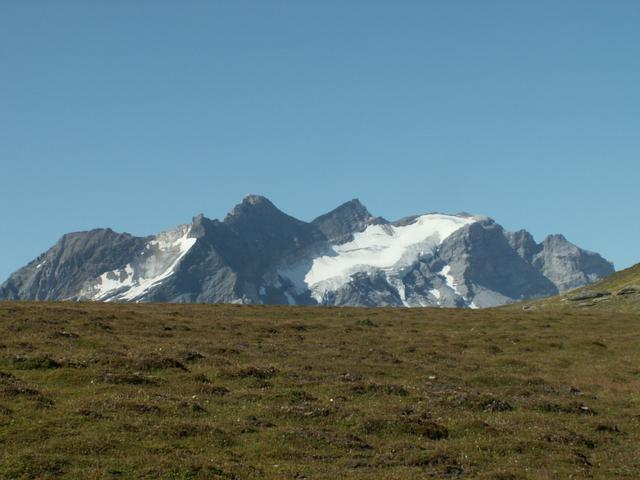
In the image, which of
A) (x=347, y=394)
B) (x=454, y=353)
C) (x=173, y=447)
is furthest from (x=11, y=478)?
(x=454, y=353)

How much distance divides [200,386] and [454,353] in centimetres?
2206

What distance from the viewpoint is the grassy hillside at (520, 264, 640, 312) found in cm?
9400

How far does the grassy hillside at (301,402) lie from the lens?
2759 centimetres

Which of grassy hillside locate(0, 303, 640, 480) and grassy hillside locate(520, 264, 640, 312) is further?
grassy hillside locate(520, 264, 640, 312)

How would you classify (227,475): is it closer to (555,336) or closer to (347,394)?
(347,394)

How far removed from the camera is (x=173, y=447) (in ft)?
93.0

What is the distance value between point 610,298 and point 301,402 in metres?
70.0

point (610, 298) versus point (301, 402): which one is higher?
point (610, 298)

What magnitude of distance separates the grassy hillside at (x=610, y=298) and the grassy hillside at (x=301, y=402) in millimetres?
32089

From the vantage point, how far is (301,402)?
36594 millimetres

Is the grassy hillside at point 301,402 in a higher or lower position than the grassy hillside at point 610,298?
lower

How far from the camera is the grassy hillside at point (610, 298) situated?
94000mm

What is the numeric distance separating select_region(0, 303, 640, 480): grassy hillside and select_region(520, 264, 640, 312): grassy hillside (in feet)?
105

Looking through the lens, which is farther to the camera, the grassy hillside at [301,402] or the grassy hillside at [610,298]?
the grassy hillside at [610,298]
